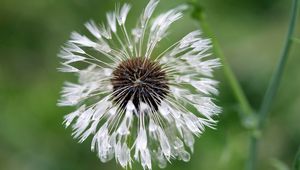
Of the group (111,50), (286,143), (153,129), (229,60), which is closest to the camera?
(153,129)

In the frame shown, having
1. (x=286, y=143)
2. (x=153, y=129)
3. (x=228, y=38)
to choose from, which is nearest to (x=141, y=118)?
(x=153, y=129)

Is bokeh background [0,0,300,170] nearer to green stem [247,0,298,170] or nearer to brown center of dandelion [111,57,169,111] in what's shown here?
green stem [247,0,298,170]

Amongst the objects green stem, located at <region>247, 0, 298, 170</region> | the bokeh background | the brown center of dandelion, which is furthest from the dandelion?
the bokeh background

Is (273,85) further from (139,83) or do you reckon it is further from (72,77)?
(72,77)

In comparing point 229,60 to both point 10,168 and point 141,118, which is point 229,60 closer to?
point 10,168

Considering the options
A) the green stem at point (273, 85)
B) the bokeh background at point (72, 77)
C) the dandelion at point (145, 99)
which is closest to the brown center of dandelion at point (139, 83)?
the dandelion at point (145, 99)

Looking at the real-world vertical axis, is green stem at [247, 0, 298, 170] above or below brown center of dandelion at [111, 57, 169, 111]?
below

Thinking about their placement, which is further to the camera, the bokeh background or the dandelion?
the bokeh background
